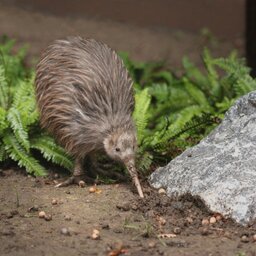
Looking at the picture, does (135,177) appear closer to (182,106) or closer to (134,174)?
(134,174)

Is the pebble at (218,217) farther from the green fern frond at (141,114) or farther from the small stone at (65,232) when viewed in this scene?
the green fern frond at (141,114)

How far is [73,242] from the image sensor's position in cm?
644

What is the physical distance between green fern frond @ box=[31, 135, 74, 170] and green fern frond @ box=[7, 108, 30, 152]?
17 cm

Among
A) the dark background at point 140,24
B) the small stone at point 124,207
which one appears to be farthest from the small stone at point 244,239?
the dark background at point 140,24

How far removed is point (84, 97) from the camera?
7.72 metres

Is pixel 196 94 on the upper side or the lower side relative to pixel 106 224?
upper

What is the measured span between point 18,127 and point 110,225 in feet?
6.25

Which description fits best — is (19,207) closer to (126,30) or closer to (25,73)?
(25,73)

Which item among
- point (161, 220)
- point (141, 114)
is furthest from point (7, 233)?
point (141, 114)

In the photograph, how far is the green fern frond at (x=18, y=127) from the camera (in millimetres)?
8125

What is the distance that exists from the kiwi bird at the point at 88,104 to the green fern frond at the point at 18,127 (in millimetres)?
265

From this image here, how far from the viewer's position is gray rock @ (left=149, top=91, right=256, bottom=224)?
22.7 feet

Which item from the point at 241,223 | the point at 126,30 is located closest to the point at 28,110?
Result: the point at 241,223

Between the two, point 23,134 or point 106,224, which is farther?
point 23,134
